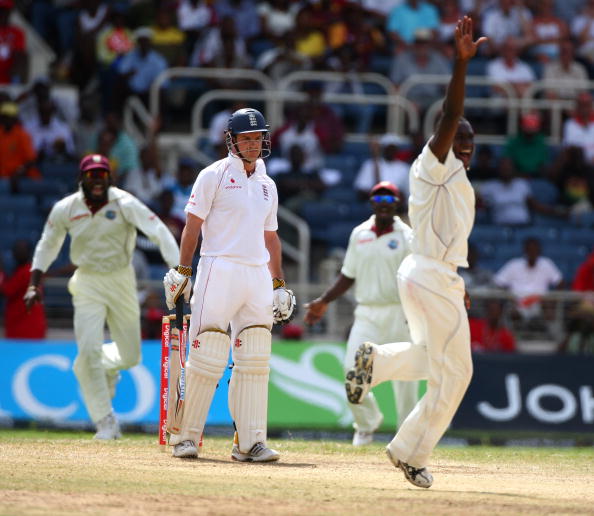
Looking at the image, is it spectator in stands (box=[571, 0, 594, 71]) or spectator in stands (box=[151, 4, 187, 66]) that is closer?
spectator in stands (box=[151, 4, 187, 66])

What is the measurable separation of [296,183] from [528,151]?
12.2ft

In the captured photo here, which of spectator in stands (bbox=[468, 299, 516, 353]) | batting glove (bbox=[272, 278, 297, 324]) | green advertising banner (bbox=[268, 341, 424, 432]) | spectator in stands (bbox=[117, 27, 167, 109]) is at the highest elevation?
spectator in stands (bbox=[117, 27, 167, 109])

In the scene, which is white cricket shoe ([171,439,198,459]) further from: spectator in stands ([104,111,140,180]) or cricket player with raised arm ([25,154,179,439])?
spectator in stands ([104,111,140,180])

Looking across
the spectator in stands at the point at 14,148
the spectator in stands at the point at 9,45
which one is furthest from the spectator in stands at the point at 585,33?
the spectator in stands at the point at 14,148

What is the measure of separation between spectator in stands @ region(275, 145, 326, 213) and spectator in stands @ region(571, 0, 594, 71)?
5.41m

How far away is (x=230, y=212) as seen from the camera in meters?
9.71

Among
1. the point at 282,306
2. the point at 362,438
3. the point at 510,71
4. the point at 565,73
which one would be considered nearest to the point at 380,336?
the point at 362,438

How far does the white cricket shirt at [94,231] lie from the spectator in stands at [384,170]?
22.4 ft

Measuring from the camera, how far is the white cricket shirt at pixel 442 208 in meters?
8.41

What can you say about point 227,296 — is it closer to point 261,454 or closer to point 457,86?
point 261,454

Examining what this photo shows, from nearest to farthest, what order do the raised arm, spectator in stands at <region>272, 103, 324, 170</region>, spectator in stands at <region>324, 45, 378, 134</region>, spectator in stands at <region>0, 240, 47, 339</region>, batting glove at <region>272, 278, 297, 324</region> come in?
the raised arm < batting glove at <region>272, 278, 297, 324</region> < spectator in stands at <region>0, 240, 47, 339</region> < spectator in stands at <region>272, 103, 324, 170</region> < spectator in stands at <region>324, 45, 378, 134</region>

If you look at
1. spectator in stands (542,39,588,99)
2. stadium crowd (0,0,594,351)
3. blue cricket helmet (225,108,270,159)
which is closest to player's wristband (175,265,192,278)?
blue cricket helmet (225,108,270,159)

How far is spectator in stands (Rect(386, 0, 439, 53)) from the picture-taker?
2116cm

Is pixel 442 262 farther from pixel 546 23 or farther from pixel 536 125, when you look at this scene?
pixel 546 23
